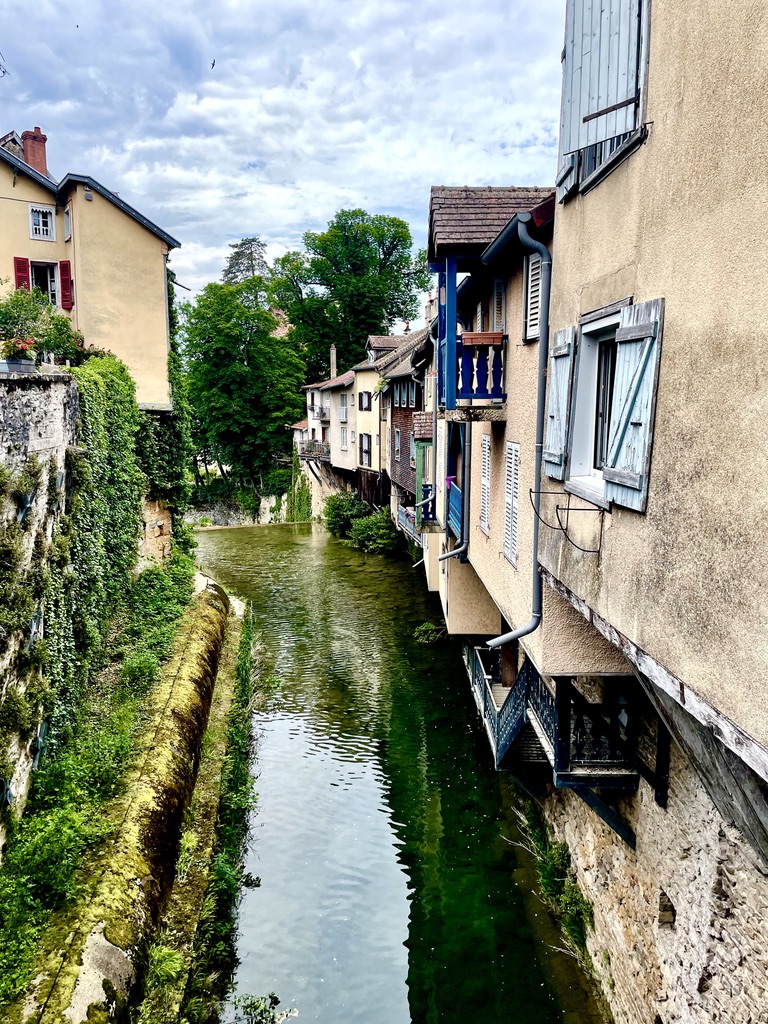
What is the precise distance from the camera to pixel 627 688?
813cm

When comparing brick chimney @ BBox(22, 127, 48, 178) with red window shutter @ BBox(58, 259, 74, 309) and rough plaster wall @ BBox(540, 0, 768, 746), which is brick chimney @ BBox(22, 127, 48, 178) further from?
rough plaster wall @ BBox(540, 0, 768, 746)

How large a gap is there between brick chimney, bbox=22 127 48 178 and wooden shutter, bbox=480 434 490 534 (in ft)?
79.0

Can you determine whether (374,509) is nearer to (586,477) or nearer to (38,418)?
(38,418)

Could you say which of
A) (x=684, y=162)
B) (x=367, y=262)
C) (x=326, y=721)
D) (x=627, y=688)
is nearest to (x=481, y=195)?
(x=684, y=162)

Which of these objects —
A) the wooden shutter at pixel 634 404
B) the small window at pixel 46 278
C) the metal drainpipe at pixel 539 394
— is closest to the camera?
the wooden shutter at pixel 634 404

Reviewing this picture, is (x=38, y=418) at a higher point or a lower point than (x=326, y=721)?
higher

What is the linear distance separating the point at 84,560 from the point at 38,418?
3.45 meters

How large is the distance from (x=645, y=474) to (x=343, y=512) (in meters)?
35.8

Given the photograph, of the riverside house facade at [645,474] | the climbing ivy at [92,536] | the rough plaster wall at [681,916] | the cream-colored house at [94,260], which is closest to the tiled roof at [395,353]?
the cream-colored house at [94,260]

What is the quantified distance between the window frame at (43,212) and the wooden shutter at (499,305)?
17.5 metres

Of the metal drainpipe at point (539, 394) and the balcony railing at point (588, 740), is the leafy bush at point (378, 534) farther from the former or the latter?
the metal drainpipe at point (539, 394)

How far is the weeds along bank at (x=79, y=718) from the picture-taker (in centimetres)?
788

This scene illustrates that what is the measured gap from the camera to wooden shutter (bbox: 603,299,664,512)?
16.7 ft

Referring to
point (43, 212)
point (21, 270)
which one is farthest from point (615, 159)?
point (43, 212)
